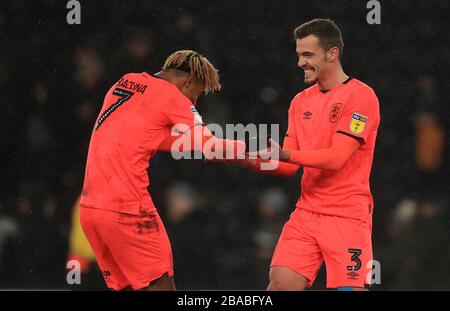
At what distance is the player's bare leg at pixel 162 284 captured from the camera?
412 centimetres

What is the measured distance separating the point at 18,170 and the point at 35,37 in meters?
1.03

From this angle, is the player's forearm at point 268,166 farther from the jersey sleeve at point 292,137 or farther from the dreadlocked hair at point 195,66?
the dreadlocked hair at point 195,66

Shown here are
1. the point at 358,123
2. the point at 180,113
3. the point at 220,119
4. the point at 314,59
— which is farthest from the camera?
the point at 220,119

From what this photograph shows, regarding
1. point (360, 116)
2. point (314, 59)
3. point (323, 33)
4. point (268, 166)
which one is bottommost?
point (268, 166)

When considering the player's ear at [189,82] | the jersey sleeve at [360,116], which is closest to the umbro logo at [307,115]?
the jersey sleeve at [360,116]

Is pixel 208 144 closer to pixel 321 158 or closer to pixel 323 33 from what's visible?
pixel 321 158

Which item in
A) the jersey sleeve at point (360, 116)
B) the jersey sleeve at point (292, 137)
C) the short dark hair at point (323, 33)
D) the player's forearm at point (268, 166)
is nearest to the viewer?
the jersey sleeve at point (360, 116)

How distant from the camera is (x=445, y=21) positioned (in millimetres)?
6465

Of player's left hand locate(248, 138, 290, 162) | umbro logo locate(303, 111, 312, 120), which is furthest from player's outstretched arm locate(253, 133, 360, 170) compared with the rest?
umbro logo locate(303, 111, 312, 120)

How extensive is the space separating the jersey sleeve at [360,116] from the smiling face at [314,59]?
0.79 ft

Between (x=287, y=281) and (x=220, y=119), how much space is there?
96.2 inches

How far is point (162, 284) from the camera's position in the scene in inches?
163

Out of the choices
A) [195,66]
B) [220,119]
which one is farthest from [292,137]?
[220,119]
